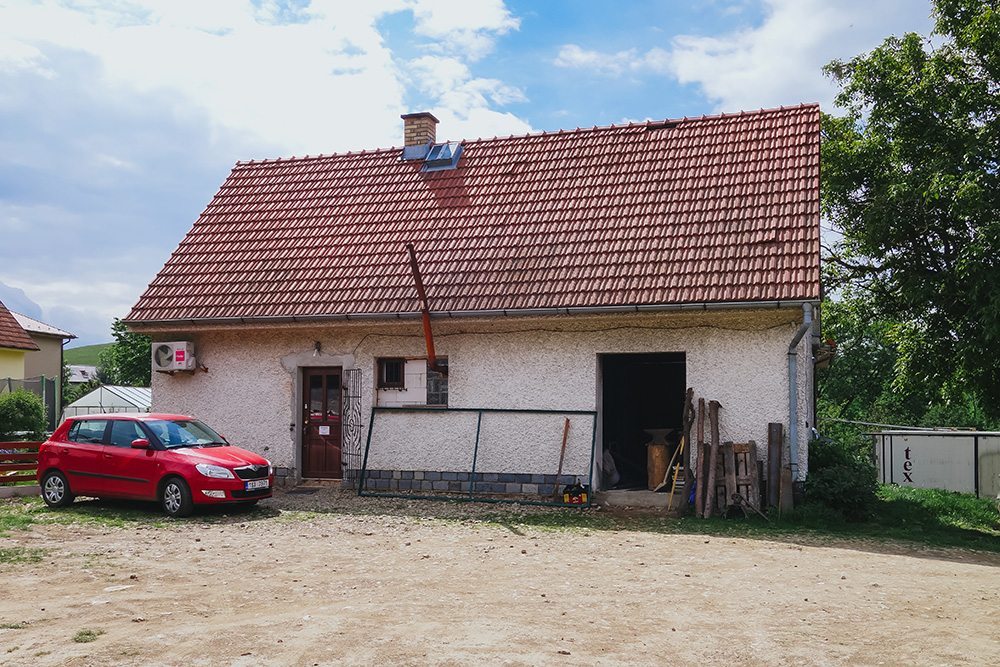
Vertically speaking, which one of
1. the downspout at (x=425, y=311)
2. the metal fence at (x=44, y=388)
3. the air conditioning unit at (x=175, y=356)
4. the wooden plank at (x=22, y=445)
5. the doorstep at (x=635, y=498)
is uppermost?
the downspout at (x=425, y=311)

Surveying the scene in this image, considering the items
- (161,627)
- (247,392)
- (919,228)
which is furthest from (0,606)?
(919,228)

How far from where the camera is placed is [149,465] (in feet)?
42.7

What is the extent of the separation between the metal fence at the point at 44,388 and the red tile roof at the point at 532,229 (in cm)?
1087

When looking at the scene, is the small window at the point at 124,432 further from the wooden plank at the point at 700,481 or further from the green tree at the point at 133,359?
the green tree at the point at 133,359

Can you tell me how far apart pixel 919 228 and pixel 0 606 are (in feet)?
48.1

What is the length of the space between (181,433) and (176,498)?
1189 mm

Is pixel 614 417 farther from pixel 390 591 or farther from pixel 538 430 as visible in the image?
pixel 390 591

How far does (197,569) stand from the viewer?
9180 mm

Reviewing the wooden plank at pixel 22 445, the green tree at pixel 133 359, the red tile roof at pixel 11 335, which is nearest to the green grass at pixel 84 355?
the green tree at pixel 133 359

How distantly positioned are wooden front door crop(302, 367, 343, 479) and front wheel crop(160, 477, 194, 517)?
337cm

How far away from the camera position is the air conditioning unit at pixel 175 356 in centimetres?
1616

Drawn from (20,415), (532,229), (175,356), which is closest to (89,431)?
(175,356)

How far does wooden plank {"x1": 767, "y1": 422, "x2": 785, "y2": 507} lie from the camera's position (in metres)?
12.9

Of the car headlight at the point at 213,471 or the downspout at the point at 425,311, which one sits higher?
the downspout at the point at 425,311
